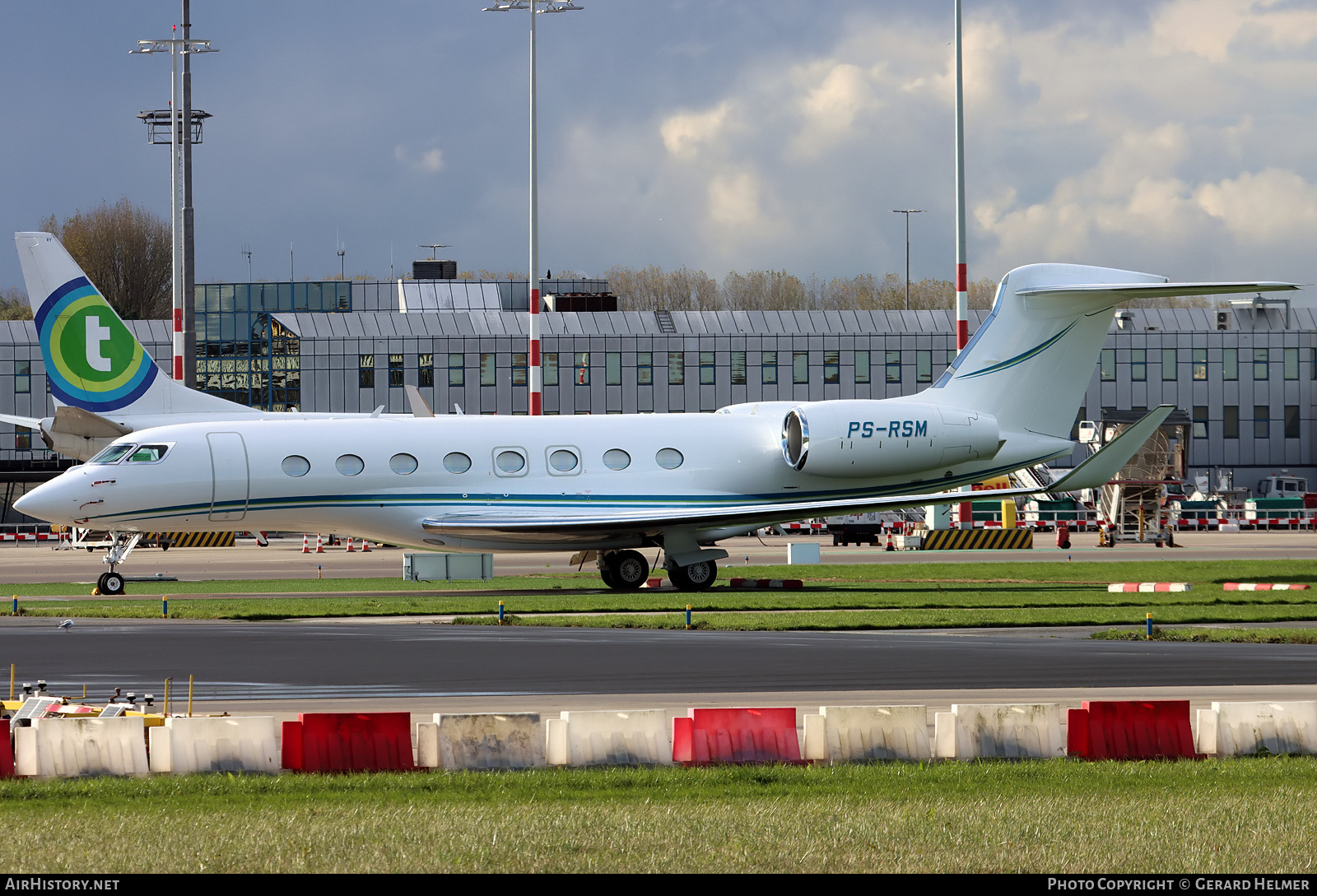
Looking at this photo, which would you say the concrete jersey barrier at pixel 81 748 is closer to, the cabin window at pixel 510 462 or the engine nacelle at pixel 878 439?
the cabin window at pixel 510 462

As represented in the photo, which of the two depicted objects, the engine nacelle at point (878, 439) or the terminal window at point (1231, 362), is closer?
the engine nacelle at point (878, 439)

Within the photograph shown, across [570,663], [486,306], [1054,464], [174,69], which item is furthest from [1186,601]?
[486,306]

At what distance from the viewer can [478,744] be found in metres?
11.9

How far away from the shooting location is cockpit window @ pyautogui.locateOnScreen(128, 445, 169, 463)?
30547 mm

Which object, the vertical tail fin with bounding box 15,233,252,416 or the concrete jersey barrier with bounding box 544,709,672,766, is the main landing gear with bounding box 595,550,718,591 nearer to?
the vertical tail fin with bounding box 15,233,252,416

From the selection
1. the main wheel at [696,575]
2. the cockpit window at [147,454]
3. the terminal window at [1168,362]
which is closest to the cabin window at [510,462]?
the main wheel at [696,575]

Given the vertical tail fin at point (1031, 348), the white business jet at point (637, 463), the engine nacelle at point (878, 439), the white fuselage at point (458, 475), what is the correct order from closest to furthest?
1. the white fuselage at point (458, 475)
2. the white business jet at point (637, 463)
3. the engine nacelle at point (878, 439)
4. the vertical tail fin at point (1031, 348)

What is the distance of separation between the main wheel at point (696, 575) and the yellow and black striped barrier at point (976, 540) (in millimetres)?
19337

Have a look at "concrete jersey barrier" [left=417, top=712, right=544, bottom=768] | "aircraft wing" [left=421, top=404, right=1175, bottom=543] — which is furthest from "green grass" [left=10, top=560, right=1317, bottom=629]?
"concrete jersey barrier" [left=417, top=712, right=544, bottom=768]

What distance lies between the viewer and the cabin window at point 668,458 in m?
32.9

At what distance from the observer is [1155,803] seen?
10188 mm

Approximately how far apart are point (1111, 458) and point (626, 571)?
412 inches

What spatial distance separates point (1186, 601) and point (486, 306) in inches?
3147

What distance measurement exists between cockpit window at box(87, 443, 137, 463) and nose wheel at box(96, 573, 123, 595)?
262 cm
